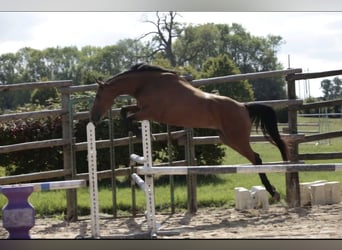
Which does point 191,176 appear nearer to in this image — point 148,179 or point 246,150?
point 246,150

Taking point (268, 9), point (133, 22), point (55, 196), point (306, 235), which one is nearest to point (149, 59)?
point (133, 22)

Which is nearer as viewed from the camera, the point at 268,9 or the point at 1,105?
the point at 268,9

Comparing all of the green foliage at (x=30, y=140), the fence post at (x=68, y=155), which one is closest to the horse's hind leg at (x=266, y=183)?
the fence post at (x=68, y=155)

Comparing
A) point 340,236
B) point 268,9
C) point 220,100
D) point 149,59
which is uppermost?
point 268,9

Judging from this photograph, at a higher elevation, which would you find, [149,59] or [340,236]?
[149,59]

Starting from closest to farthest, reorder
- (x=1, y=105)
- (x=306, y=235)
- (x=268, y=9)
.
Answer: (x=306, y=235)
(x=268, y=9)
(x=1, y=105)

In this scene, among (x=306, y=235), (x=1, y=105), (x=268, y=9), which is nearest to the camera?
(x=306, y=235)

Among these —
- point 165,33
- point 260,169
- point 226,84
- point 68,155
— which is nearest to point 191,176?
point 226,84

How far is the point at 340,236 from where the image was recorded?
3.71m

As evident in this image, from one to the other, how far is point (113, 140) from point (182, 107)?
594 mm

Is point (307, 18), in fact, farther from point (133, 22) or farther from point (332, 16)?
point (133, 22)

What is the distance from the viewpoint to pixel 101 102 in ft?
13.6

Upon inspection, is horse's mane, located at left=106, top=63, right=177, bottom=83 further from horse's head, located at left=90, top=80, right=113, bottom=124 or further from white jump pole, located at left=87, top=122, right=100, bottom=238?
white jump pole, located at left=87, top=122, right=100, bottom=238

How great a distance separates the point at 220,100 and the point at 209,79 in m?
0.36
